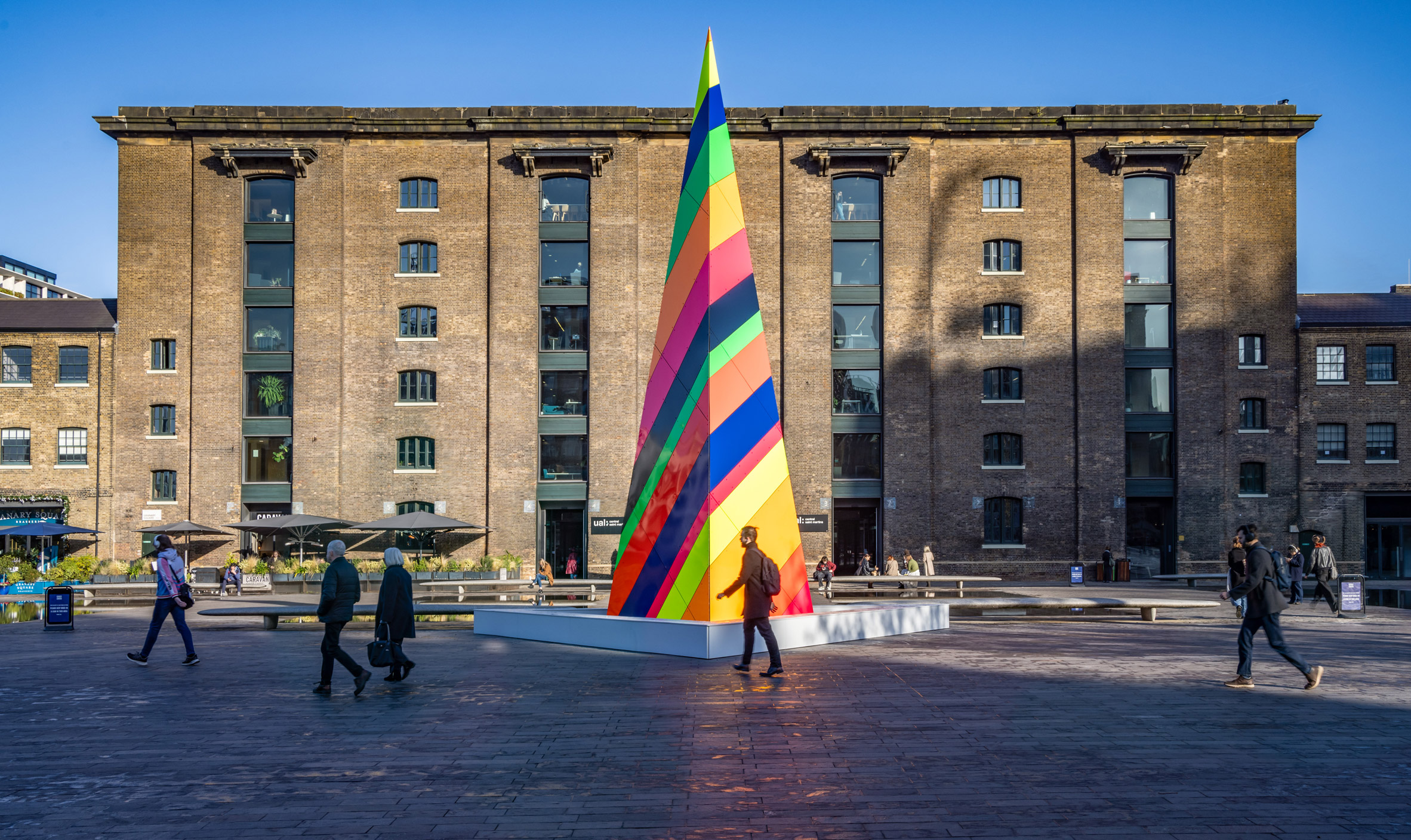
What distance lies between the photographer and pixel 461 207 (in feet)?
119

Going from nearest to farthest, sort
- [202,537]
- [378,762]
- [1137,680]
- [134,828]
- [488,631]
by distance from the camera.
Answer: [134,828] < [378,762] < [1137,680] < [488,631] < [202,537]

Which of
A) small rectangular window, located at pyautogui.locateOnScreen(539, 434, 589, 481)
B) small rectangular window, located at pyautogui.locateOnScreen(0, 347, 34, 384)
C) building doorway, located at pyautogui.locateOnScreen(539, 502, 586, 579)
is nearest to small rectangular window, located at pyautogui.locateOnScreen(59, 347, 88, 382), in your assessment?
small rectangular window, located at pyautogui.locateOnScreen(0, 347, 34, 384)

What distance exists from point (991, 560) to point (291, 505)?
25969 millimetres

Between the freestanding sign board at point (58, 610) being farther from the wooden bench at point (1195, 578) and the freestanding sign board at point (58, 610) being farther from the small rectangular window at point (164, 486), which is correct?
the wooden bench at point (1195, 578)

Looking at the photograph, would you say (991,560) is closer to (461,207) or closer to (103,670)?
(461,207)

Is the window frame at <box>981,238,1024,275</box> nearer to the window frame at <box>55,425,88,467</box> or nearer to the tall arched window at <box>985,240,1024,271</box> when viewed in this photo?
the tall arched window at <box>985,240,1024,271</box>

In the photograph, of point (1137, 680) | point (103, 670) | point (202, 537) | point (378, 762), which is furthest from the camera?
point (202, 537)

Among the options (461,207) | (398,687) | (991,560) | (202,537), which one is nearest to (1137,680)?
(398,687)

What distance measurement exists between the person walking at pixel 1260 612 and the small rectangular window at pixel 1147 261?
93.6 feet

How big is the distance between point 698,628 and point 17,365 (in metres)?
35.2

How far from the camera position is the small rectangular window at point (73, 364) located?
118ft

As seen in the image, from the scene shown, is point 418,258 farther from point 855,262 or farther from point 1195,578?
point 1195,578

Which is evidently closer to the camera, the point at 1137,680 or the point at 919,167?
the point at 1137,680

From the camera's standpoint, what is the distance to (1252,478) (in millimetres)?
36094
